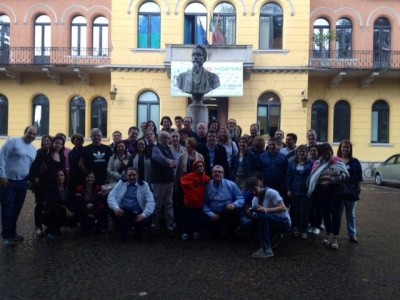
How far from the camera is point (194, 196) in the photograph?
828cm

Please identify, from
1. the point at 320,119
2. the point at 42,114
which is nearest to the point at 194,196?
the point at 320,119

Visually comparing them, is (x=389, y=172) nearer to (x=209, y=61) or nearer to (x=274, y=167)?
(x=209, y=61)

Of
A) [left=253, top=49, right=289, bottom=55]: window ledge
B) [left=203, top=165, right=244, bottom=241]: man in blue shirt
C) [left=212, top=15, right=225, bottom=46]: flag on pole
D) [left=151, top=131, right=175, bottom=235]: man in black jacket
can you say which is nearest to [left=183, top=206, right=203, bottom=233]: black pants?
[left=203, top=165, right=244, bottom=241]: man in blue shirt

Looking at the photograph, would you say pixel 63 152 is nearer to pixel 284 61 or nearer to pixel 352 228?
pixel 352 228

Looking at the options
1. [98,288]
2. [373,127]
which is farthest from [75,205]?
[373,127]

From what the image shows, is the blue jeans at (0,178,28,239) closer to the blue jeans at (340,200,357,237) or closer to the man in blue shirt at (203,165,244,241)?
the man in blue shirt at (203,165,244,241)

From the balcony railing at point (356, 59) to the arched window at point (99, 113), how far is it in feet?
37.6

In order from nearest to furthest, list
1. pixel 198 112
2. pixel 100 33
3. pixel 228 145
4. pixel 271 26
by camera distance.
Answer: pixel 228 145 < pixel 198 112 < pixel 271 26 < pixel 100 33

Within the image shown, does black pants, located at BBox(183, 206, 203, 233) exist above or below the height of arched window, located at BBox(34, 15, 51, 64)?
below

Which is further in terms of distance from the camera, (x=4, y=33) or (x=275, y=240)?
(x=4, y=33)

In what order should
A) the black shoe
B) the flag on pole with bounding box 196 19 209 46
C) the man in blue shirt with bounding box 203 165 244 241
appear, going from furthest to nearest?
the flag on pole with bounding box 196 19 209 46, the man in blue shirt with bounding box 203 165 244 241, the black shoe

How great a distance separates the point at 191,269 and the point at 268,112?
17928 millimetres

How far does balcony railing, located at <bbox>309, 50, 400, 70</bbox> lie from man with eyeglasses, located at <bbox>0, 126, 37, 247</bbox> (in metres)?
19.1

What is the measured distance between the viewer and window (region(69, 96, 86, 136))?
2569cm
